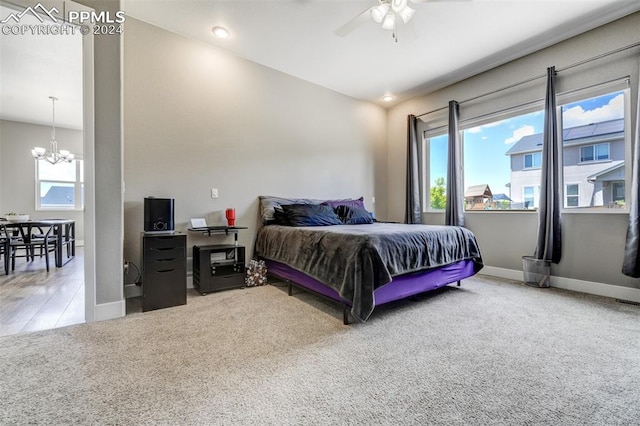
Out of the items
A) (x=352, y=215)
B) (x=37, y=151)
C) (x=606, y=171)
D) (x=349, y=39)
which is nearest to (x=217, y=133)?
(x=349, y=39)

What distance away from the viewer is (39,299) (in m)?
2.65

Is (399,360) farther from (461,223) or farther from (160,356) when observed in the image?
(461,223)

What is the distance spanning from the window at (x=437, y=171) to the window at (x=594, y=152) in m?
1.68

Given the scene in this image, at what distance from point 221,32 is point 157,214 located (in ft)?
6.99

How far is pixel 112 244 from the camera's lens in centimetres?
229

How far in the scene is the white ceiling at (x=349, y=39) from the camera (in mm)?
2660

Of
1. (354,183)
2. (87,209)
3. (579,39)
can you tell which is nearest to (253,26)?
(87,209)

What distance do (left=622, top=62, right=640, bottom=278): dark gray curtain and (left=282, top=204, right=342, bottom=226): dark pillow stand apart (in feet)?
9.68

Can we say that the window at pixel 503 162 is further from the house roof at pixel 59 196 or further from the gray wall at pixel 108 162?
the house roof at pixel 59 196

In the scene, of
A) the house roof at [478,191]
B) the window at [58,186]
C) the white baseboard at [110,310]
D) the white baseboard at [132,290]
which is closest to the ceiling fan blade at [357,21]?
the house roof at [478,191]

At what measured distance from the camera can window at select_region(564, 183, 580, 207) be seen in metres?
3.14

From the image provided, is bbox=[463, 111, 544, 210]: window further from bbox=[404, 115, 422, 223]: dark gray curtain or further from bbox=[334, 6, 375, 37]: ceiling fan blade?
bbox=[334, 6, 375, 37]: ceiling fan blade

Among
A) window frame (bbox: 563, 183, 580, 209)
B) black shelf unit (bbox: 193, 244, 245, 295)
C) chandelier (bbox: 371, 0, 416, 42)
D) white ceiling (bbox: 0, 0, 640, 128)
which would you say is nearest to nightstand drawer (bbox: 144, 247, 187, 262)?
black shelf unit (bbox: 193, 244, 245, 295)

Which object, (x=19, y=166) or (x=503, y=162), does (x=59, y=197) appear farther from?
(x=503, y=162)
